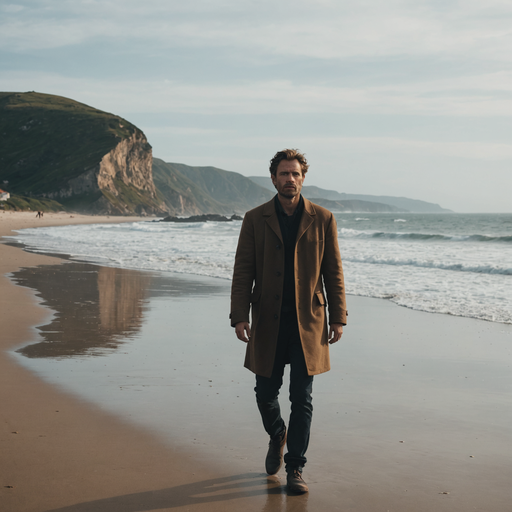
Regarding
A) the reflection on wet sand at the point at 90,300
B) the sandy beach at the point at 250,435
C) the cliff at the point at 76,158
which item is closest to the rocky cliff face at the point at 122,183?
→ the cliff at the point at 76,158

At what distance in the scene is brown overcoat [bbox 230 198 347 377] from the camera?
3.23m

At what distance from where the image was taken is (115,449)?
348 cm

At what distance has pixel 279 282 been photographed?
324 cm

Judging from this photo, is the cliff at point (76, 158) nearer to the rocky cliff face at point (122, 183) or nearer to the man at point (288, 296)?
the rocky cliff face at point (122, 183)

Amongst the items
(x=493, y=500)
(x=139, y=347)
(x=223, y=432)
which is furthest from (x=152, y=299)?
(x=493, y=500)

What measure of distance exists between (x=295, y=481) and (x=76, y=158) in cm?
13943

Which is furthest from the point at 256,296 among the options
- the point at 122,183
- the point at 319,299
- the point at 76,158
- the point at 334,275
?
the point at 76,158

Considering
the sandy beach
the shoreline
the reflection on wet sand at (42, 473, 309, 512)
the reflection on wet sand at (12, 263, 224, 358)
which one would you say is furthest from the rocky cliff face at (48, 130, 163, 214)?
the reflection on wet sand at (42, 473, 309, 512)

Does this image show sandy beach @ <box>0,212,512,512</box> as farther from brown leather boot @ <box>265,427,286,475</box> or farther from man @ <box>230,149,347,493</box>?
man @ <box>230,149,347,493</box>

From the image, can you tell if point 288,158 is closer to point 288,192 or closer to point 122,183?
point 288,192

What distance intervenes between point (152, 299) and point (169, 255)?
10688 mm

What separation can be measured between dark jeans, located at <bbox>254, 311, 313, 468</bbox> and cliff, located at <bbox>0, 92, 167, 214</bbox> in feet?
398

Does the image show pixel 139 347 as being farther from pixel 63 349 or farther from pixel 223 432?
pixel 223 432

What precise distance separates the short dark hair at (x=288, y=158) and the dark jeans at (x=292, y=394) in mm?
854
